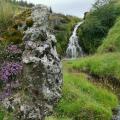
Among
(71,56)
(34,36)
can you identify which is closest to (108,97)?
(34,36)

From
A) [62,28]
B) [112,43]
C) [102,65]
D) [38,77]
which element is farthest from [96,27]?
[38,77]

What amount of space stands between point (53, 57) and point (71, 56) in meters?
24.7

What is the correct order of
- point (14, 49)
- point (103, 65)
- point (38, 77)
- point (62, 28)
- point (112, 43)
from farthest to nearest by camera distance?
1. point (62, 28)
2. point (112, 43)
3. point (103, 65)
4. point (14, 49)
5. point (38, 77)

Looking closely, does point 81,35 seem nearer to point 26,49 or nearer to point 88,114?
point 88,114

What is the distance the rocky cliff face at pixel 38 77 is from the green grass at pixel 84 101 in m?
1.26

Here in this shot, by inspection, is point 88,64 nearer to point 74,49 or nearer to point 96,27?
point 74,49

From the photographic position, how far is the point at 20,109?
11648mm

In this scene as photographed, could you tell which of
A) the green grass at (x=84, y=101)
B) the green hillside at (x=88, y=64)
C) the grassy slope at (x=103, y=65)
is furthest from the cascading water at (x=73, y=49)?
the green grass at (x=84, y=101)

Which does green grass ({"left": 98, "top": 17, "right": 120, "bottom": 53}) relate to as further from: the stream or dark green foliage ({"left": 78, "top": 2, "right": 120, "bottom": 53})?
the stream

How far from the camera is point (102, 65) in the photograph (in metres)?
25.7

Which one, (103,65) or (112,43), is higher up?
(112,43)

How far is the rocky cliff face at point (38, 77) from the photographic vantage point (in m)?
11.7

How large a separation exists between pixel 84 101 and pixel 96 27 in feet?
73.8

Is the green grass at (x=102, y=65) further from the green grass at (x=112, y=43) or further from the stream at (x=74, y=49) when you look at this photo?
the stream at (x=74, y=49)
